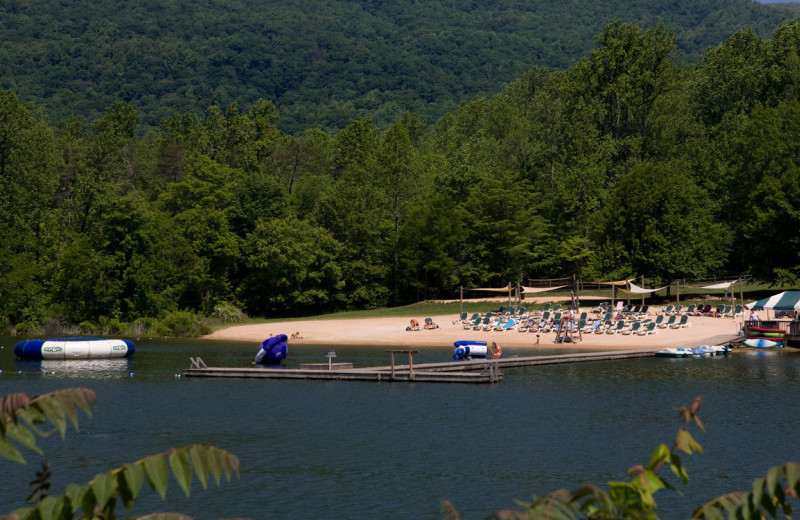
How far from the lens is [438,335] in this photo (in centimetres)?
6244

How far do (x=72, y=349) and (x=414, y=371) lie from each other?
2355 centimetres

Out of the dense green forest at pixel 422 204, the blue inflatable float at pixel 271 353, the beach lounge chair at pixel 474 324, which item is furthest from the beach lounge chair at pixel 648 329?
the blue inflatable float at pixel 271 353

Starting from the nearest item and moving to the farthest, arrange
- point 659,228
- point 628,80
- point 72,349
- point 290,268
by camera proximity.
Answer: point 72,349 < point 659,228 < point 290,268 < point 628,80

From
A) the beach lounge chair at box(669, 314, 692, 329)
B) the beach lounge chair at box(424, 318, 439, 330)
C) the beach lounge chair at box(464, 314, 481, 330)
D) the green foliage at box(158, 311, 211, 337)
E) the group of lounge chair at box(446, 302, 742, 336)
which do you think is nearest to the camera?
the beach lounge chair at box(669, 314, 692, 329)

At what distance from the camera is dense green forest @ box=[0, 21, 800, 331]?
239 feet

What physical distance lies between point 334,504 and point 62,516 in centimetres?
1887

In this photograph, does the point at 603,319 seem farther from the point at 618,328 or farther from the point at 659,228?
the point at 659,228

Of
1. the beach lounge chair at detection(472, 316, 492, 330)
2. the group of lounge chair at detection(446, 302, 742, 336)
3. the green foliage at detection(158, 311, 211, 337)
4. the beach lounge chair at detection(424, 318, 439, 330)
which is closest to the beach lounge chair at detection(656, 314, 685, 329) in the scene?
the group of lounge chair at detection(446, 302, 742, 336)

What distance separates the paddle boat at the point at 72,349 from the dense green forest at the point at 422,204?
16.1m

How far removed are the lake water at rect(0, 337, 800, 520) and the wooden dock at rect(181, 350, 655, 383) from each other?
56 cm

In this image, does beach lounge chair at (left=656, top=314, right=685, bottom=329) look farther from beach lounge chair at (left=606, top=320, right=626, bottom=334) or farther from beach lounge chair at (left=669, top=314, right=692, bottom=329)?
beach lounge chair at (left=606, top=320, right=626, bottom=334)

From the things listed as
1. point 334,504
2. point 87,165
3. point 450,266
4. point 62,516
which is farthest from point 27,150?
point 62,516

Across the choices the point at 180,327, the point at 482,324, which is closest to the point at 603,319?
the point at 482,324

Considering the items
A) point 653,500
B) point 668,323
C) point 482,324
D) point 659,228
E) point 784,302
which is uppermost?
point 659,228
